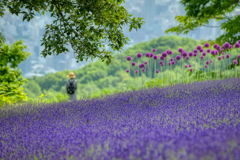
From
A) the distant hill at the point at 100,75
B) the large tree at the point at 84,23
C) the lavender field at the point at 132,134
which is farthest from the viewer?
the distant hill at the point at 100,75

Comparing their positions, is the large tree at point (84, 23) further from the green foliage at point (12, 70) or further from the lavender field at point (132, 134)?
the green foliage at point (12, 70)

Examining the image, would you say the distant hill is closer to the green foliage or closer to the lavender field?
the green foliage

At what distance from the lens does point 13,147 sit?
136 inches

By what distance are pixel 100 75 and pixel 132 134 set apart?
36993 millimetres

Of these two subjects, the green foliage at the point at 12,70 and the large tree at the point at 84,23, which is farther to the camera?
the green foliage at the point at 12,70

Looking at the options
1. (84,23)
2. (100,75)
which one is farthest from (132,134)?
(100,75)

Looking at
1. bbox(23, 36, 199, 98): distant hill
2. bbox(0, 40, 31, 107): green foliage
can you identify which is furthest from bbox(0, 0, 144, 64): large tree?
bbox(23, 36, 199, 98): distant hill

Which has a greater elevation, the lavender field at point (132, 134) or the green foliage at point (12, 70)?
the green foliage at point (12, 70)

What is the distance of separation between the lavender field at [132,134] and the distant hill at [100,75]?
104 feet

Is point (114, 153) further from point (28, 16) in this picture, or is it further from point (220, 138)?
point (28, 16)

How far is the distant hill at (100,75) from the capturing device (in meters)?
37.8

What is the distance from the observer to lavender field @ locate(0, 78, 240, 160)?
92.3 inches

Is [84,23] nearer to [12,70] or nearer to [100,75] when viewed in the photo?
[12,70]

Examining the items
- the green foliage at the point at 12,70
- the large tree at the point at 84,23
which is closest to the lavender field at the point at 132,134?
the large tree at the point at 84,23
